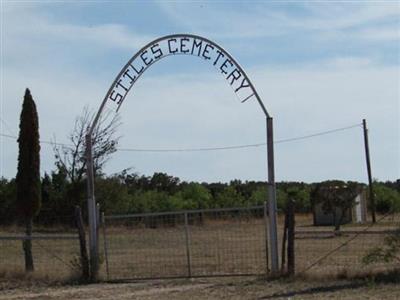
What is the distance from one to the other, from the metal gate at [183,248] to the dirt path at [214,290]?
99 centimetres

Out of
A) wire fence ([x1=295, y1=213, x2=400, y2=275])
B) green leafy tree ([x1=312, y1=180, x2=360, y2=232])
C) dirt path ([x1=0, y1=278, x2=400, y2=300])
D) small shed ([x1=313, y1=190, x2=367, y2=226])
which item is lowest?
dirt path ([x1=0, y1=278, x2=400, y2=300])

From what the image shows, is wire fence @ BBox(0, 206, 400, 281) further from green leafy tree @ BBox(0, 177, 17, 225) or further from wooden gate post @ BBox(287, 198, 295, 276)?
green leafy tree @ BBox(0, 177, 17, 225)

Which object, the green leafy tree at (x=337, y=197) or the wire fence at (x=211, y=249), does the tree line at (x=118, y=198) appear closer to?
the green leafy tree at (x=337, y=197)

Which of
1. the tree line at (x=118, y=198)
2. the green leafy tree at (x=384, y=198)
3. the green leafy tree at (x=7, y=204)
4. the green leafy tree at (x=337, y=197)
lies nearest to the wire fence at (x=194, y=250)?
the tree line at (x=118, y=198)

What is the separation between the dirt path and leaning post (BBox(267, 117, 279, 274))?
0.73 metres

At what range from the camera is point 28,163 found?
20.1 metres

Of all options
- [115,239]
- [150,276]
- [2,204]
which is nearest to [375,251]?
[150,276]

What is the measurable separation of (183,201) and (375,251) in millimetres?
31724

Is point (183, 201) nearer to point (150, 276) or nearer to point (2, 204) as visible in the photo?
point (2, 204)

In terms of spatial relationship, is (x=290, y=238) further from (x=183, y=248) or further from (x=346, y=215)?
(x=346, y=215)

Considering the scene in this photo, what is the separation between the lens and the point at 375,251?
14.7 metres

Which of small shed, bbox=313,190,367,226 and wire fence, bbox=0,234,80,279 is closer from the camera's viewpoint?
wire fence, bbox=0,234,80,279

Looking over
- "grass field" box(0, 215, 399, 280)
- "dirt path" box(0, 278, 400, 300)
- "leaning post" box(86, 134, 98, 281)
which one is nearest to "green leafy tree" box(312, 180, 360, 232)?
"grass field" box(0, 215, 399, 280)

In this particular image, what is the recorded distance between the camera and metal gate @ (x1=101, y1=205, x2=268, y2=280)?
1761cm
